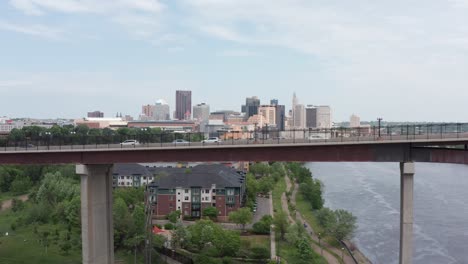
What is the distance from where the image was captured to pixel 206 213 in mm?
45688

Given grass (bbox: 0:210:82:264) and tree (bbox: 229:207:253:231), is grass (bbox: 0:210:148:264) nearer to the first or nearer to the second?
grass (bbox: 0:210:82:264)

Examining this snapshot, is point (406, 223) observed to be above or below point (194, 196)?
above

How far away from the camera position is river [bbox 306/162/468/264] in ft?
127

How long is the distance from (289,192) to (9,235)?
39153 mm

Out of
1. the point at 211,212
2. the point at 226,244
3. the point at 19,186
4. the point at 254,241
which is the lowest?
the point at 254,241

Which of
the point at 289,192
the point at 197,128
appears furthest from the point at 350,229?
the point at 197,128

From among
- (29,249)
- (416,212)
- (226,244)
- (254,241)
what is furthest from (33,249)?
(416,212)

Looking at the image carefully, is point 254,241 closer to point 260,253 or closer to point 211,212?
point 260,253

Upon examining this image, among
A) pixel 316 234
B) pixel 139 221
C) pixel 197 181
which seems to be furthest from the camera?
pixel 197 181

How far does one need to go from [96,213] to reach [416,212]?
39010mm

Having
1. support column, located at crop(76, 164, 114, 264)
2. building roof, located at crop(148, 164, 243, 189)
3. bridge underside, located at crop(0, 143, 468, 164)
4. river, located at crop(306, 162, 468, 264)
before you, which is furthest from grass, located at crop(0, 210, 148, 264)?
river, located at crop(306, 162, 468, 264)

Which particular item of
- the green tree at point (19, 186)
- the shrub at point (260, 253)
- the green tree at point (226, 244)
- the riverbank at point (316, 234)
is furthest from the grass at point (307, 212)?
the green tree at point (19, 186)

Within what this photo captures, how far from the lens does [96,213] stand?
2673cm

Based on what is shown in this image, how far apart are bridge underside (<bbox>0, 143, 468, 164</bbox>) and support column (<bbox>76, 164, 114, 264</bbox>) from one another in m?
1.02
